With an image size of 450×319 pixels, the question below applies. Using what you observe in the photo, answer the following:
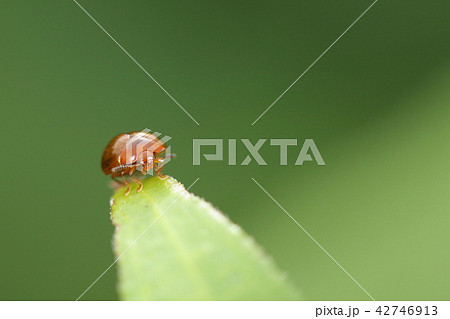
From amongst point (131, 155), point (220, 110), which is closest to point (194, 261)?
point (131, 155)

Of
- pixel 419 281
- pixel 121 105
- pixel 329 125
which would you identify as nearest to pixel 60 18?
pixel 121 105

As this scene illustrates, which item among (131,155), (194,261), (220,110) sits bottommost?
(194,261)

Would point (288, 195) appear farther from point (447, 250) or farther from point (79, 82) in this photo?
point (79, 82)

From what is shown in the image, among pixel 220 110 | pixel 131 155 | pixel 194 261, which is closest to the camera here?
pixel 194 261

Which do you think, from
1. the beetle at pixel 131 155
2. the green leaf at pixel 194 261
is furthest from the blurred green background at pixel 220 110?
the green leaf at pixel 194 261

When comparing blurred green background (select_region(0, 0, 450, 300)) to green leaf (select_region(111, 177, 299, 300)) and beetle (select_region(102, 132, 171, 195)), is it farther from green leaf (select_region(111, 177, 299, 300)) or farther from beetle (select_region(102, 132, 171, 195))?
green leaf (select_region(111, 177, 299, 300))

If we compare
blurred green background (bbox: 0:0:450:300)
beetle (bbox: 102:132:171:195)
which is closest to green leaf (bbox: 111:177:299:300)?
beetle (bbox: 102:132:171:195)

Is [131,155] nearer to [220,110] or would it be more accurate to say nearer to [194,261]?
[194,261]
